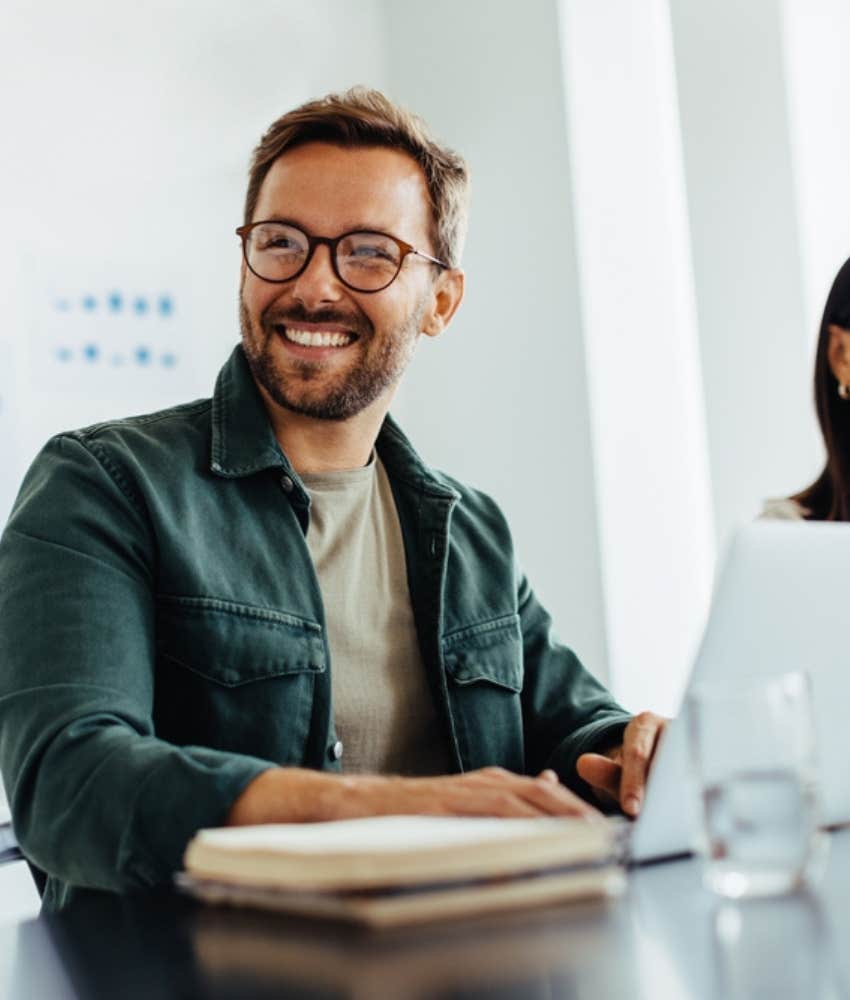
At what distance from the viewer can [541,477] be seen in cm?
356

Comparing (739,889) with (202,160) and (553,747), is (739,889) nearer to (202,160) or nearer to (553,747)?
(553,747)

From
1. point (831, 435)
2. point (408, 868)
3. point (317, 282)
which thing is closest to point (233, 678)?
point (317, 282)

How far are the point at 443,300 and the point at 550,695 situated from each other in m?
0.64

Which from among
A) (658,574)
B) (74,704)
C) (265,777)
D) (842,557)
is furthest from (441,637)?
(658,574)

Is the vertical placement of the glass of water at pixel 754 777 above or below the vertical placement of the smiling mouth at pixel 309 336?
below

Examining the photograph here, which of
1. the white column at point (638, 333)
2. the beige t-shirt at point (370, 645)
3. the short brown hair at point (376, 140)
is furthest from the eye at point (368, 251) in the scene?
the white column at point (638, 333)

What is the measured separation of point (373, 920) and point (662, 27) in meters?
3.09

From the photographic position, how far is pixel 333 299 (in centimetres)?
179

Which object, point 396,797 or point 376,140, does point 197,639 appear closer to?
point 396,797

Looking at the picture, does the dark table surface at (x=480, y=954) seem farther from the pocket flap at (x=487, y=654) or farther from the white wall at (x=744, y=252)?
the white wall at (x=744, y=252)

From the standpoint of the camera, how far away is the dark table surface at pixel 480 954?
0.63 m

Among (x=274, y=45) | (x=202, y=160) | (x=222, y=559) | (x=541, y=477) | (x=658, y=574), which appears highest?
(x=274, y=45)

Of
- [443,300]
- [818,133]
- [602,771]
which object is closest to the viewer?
[602,771]

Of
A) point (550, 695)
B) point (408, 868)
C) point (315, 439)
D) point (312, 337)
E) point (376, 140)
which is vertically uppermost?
point (376, 140)
